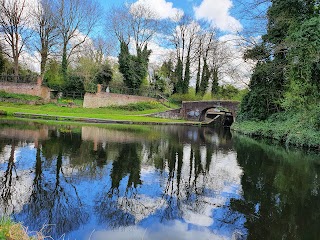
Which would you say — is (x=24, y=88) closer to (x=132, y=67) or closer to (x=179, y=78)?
(x=132, y=67)

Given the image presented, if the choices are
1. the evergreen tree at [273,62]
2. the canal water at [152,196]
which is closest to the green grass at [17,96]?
the canal water at [152,196]

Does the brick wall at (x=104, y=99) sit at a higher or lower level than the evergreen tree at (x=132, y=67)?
lower

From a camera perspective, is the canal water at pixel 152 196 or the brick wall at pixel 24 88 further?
the brick wall at pixel 24 88

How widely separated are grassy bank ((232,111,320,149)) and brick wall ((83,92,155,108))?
58.4 feet

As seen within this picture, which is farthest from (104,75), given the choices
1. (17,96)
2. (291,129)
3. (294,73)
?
(294,73)

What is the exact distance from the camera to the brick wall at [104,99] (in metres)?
35.3

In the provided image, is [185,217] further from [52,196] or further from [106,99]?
[106,99]

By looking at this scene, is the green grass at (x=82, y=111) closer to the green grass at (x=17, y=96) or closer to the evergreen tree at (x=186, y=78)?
the green grass at (x=17, y=96)

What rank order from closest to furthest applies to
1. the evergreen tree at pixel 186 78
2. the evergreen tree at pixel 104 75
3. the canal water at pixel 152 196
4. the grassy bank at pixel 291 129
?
the canal water at pixel 152 196 → the grassy bank at pixel 291 129 → the evergreen tree at pixel 104 75 → the evergreen tree at pixel 186 78

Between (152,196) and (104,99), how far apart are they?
30974 mm

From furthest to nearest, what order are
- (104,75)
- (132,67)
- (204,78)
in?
(204,78) < (132,67) < (104,75)

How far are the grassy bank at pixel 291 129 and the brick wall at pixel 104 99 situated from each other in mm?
17815

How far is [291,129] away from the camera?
18078 millimetres

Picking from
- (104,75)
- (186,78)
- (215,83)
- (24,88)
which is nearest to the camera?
(24,88)
